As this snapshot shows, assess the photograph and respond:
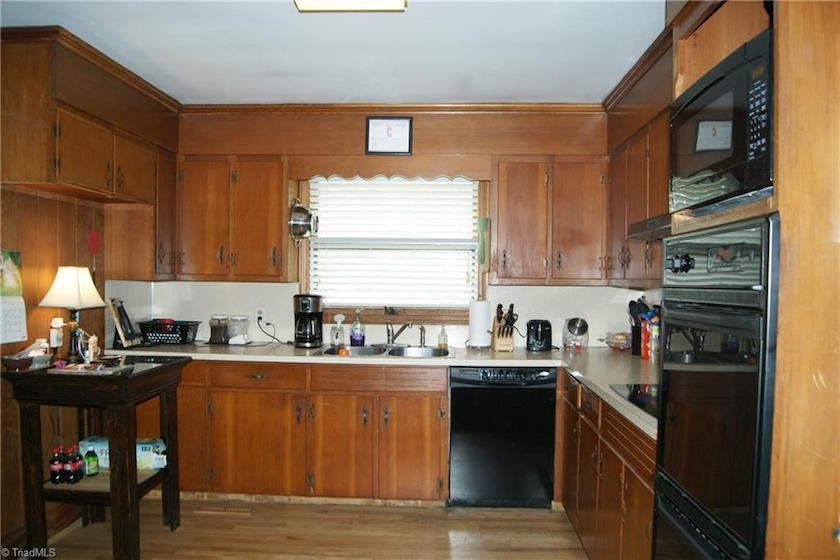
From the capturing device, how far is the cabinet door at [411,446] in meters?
3.14

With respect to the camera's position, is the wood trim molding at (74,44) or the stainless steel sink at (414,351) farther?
the stainless steel sink at (414,351)

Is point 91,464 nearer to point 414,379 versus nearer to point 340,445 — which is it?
point 340,445

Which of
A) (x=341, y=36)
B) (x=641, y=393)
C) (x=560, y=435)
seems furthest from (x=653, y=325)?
(x=341, y=36)

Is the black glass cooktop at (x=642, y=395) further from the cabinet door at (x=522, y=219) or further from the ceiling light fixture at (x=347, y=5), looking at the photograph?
the ceiling light fixture at (x=347, y=5)

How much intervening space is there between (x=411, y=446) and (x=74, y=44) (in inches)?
110

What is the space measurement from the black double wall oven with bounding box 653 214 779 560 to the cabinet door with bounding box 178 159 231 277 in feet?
9.38

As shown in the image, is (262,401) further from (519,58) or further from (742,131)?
(742,131)

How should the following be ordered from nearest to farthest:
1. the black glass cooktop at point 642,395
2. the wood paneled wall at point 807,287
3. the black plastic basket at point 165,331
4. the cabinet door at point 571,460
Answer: the wood paneled wall at point 807,287 → the black glass cooktop at point 642,395 → the cabinet door at point 571,460 → the black plastic basket at point 165,331

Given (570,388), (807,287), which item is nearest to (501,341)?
(570,388)

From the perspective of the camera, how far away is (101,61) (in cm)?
271

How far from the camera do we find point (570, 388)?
2.92 m

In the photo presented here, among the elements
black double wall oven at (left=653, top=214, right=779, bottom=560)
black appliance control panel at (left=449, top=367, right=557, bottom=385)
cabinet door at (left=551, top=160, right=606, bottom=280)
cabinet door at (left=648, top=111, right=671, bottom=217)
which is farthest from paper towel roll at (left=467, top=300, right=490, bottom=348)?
black double wall oven at (left=653, top=214, right=779, bottom=560)

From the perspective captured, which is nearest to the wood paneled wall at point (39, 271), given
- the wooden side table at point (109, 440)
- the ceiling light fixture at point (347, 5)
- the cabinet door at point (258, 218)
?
the wooden side table at point (109, 440)

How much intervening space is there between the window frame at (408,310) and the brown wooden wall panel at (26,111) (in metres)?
1.57
